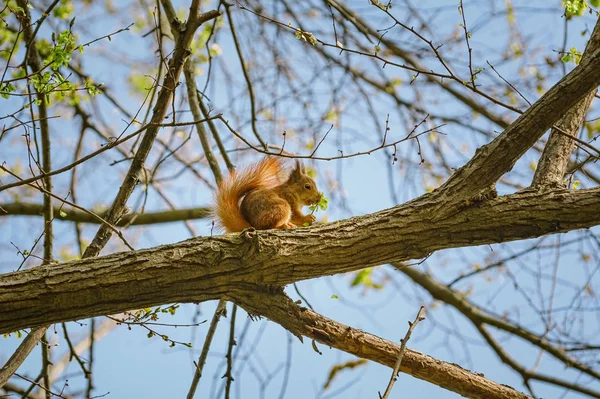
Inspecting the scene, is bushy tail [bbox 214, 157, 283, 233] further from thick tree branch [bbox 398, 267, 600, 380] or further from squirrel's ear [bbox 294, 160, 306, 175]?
thick tree branch [bbox 398, 267, 600, 380]

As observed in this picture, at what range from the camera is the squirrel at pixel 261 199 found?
329cm

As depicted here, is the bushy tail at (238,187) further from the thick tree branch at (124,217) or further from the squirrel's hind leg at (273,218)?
the thick tree branch at (124,217)

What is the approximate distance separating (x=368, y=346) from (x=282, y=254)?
51cm

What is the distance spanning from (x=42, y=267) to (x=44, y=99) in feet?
2.53

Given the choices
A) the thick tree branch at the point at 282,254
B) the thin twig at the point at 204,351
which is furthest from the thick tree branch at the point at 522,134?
the thin twig at the point at 204,351

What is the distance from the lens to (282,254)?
8.14ft

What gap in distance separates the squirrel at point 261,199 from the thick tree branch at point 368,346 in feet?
2.44

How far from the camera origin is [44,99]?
276cm

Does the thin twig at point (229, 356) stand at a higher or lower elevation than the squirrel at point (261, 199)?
lower

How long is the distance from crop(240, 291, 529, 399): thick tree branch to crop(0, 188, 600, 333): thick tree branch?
9 centimetres

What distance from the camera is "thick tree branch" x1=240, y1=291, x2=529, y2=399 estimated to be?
8.37ft

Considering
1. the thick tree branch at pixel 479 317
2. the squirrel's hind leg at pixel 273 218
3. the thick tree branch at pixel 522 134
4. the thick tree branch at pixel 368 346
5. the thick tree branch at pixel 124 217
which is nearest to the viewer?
the thick tree branch at pixel 522 134

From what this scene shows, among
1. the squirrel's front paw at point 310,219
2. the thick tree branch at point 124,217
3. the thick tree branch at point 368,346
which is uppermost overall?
the thick tree branch at point 124,217

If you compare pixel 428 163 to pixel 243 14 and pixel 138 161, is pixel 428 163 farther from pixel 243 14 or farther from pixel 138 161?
pixel 138 161
